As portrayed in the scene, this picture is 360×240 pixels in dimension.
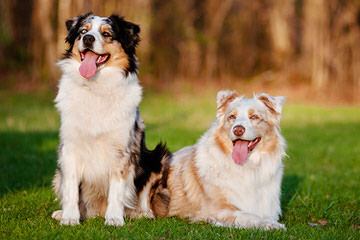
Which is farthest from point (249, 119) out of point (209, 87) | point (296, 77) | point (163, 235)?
point (296, 77)

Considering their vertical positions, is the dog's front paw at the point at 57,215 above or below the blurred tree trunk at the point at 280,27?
below

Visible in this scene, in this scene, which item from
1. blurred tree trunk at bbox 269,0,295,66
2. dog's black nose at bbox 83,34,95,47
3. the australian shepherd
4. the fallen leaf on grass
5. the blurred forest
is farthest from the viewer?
blurred tree trunk at bbox 269,0,295,66

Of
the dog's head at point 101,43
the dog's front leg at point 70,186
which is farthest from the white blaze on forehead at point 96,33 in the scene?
the dog's front leg at point 70,186

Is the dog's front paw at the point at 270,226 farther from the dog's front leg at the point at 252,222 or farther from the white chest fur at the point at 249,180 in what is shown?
the white chest fur at the point at 249,180

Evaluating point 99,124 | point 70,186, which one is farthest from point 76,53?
point 70,186

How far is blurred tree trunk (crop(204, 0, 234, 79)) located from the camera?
116 ft

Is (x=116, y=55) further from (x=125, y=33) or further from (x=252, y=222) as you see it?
(x=252, y=222)

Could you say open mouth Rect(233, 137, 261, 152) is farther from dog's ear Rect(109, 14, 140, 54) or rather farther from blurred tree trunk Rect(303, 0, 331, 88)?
blurred tree trunk Rect(303, 0, 331, 88)

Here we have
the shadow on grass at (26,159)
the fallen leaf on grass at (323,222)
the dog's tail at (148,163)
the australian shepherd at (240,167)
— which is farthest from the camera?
the shadow on grass at (26,159)

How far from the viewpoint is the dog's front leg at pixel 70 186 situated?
4953 millimetres

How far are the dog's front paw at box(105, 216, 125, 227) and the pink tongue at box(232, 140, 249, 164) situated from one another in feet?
4.92

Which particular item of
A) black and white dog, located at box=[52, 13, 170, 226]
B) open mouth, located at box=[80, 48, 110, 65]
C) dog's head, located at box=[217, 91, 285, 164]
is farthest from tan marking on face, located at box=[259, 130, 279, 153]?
open mouth, located at box=[80, 48, 110, 65]

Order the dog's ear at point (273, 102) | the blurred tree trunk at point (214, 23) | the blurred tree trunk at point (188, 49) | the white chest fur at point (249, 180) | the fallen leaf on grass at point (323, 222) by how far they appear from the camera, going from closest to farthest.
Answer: the white chest fur at point (249, 180), the dog's ear at point (273, 102), the fallen leaf on grass at point (323, 222), the blurred tree trunk at point (188, 49), the blurred tree trunk at point (214, 23)

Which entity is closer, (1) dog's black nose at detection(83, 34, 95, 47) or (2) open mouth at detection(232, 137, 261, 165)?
(1) dog's black nose at detection(83, 34, 95, 47)
